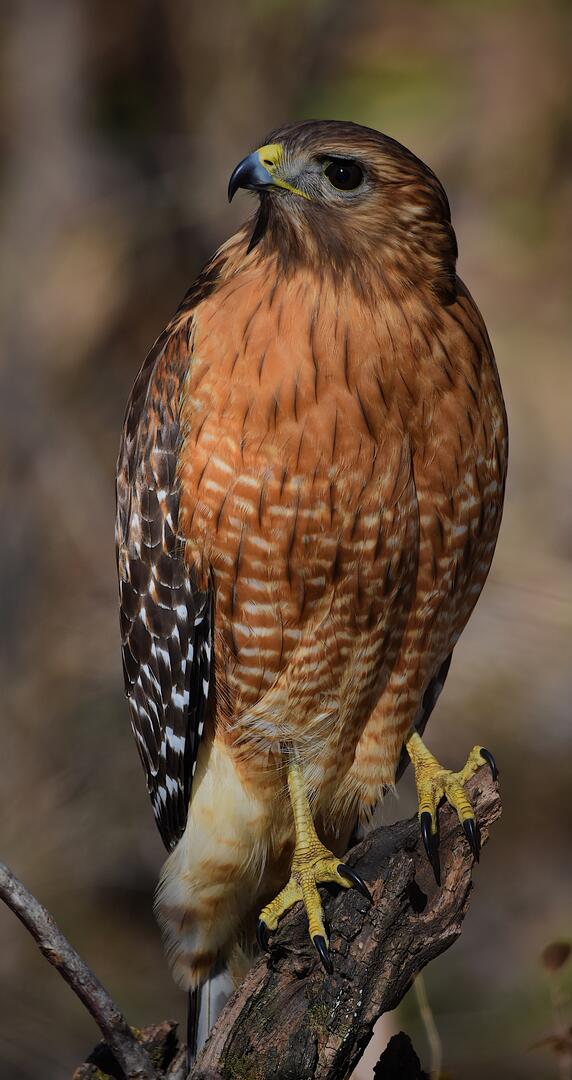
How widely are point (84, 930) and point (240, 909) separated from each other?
3.89m

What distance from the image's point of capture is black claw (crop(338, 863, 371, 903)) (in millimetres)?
3131

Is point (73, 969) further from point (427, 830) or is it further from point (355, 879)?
point (427, 830)

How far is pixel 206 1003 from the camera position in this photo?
151 inches

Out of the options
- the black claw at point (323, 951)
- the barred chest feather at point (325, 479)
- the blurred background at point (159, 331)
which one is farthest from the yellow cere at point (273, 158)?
the blurred background at point (159, 331)

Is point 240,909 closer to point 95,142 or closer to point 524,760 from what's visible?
point 524,760

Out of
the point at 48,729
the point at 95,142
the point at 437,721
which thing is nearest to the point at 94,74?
the point at 95,142

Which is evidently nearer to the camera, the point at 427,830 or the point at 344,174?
the point at 344,174

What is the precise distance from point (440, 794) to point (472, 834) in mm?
164

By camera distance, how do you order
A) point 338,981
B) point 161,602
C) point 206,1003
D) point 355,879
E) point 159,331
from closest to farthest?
point 338,981 → point 355,879 → point 161,602 → point 206,1003 → point 159,331

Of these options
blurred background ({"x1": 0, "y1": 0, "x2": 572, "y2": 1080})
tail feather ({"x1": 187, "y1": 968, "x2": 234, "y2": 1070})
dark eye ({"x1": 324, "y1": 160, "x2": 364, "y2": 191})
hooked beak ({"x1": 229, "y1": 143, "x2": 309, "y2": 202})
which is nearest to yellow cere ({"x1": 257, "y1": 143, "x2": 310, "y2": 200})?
hooked beak ({"x1": 229, "y1": 143, "x2": 309, "y2": 202})

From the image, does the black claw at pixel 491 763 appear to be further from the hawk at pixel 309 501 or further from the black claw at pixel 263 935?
the black claw at pixel 263 935

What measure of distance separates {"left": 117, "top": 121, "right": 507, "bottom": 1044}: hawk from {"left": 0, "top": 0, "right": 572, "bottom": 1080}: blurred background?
3425mm

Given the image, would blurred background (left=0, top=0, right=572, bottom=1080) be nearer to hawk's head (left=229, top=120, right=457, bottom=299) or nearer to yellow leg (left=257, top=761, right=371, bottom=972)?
yellow leg (left=257, top=761, right=371, bottom=972)

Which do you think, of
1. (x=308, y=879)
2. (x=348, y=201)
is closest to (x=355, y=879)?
(x=308, y=879)
